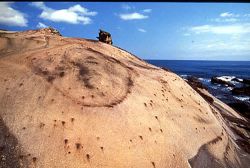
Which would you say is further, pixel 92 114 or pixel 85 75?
pixel 85 75

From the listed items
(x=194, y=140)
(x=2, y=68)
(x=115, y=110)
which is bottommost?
(x=194, y=140)

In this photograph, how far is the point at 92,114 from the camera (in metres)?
2.85

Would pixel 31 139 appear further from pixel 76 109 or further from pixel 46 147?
pixel 76 109

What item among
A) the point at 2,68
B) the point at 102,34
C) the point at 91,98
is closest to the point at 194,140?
the point at 91,98

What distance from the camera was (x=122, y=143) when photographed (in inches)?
108

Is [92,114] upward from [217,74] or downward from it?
upward

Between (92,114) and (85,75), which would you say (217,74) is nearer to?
(85,75)

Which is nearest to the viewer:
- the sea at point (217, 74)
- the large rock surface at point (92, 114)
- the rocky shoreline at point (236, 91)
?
the large rock surface at point (92, 114)

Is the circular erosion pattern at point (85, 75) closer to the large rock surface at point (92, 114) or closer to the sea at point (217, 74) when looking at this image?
the large rock surface at point (92, 114)

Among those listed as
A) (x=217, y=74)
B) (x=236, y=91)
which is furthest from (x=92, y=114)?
(x=217, y=74)

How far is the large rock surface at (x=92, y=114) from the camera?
259 centimetres

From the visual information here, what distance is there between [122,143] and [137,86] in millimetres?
837

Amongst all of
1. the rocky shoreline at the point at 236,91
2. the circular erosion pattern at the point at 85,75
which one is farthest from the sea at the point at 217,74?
the circular erosion pattern at the point at 85,75

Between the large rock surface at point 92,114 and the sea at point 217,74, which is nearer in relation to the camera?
the large rock surface at point 92,114
